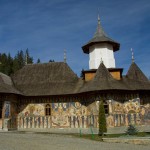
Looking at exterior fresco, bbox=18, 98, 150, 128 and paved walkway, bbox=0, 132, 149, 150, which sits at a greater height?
exterior fresco, bbox=18, 98, 150, 128

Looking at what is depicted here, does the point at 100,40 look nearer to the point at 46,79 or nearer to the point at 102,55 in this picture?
the point at 102,55

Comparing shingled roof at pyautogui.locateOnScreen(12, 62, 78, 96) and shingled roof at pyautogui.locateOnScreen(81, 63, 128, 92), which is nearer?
shingled roof at pyautogui.locateOnScreen(81, 63, 128, 92)

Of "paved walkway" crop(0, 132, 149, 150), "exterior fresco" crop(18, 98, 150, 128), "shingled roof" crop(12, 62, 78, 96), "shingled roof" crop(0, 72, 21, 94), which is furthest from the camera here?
"shingled roof" crop(12, 62, 78, 96)

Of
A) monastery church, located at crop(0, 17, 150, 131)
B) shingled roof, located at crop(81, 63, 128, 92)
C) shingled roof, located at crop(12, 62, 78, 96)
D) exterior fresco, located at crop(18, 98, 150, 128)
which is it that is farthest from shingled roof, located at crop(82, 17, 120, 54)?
exterior fresco, located at crop(18, 98, 150, 128)

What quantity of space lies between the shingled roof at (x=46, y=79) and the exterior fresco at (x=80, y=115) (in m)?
1.42

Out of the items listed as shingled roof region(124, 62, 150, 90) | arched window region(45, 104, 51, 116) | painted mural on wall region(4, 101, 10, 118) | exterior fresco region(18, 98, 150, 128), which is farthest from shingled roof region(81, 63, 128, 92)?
painted mural on wall region(4, 101, 10, 118)

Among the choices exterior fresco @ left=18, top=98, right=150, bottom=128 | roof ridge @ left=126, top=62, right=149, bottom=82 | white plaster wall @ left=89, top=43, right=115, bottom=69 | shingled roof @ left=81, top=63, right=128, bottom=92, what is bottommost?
exterior fresco @ left=18, top=98, right=150, bottom=128

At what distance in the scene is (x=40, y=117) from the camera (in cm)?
2472

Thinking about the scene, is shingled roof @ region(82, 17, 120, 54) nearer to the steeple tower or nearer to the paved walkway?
the steeple tower

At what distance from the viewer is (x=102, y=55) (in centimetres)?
2752

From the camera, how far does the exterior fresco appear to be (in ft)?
73.2

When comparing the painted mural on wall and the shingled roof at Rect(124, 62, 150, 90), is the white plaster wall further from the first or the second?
the painted mural on wall

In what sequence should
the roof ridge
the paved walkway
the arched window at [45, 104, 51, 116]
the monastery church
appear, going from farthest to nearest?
1. the roof ridge
2. the arched window at [45, 104, 51, 116]
3. the monastery church
4. the paved walkway

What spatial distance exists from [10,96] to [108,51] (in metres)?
11.7
